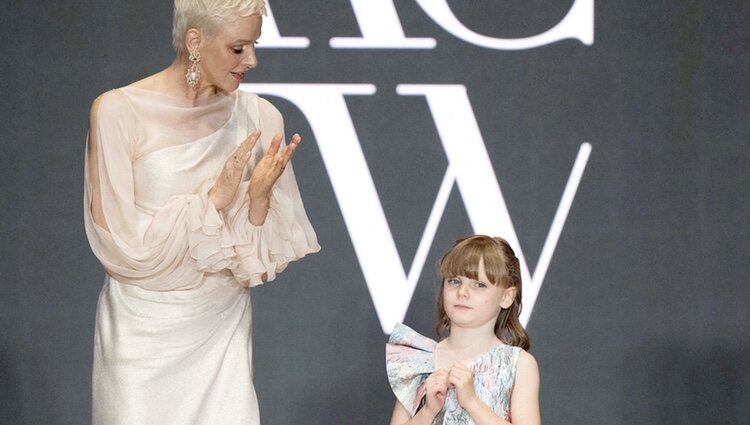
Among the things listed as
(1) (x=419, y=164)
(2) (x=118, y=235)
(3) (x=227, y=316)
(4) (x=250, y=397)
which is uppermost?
(1) (x=419, y=164)

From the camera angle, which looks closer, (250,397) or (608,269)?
(250,397)

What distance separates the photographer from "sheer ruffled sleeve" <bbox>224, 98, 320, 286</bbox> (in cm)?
278

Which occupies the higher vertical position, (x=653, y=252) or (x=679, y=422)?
(x=653, y=252)

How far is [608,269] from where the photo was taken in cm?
450

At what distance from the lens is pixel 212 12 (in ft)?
8.87

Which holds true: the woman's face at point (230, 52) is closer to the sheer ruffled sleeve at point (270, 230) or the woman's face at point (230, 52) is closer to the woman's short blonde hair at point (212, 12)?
the woman's short blonde hair at point (212, 12)

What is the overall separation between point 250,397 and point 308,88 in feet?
6.18

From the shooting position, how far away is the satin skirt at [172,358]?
2.74 metres

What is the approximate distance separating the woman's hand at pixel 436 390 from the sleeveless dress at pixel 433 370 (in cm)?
10

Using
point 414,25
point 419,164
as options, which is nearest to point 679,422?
point 419,164

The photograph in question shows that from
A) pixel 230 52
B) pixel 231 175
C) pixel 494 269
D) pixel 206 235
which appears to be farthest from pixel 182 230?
pixel 494 269

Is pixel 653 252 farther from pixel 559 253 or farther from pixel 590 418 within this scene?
pixel 590 418

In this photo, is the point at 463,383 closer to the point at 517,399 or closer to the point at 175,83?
the point at 517,399

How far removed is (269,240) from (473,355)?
57 cm
